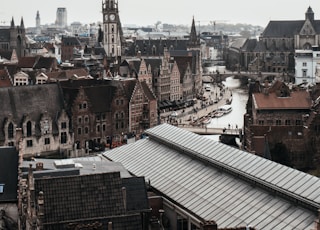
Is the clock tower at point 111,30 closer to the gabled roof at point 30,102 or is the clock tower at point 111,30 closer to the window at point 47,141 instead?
the gabled roof at point 30,102

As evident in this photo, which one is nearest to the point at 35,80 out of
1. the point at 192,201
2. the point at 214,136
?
the point at 214,136

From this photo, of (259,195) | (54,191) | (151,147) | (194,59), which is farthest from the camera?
(194,59)

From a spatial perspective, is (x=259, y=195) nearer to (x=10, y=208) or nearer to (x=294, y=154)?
(x=10, y=208)

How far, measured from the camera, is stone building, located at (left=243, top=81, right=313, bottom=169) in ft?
155

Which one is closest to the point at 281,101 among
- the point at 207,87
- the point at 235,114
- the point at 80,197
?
the point at 235,114

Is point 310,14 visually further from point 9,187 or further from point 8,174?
point 9,187

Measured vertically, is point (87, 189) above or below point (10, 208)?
above

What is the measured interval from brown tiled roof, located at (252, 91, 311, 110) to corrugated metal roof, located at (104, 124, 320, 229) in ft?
70.2

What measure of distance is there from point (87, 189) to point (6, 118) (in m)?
28.7

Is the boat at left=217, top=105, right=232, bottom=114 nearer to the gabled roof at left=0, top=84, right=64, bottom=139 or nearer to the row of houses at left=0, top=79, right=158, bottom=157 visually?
the row of houses at left=0, top=79, right=158, bottom=157

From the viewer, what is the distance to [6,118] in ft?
164

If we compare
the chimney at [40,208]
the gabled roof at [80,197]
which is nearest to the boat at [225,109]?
the gabled roof at [80,197]

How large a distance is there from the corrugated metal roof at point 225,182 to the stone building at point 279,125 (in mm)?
11083

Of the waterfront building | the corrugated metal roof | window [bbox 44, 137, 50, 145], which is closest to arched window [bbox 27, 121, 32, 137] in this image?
window [bbox 44, 137, 50, 145]
